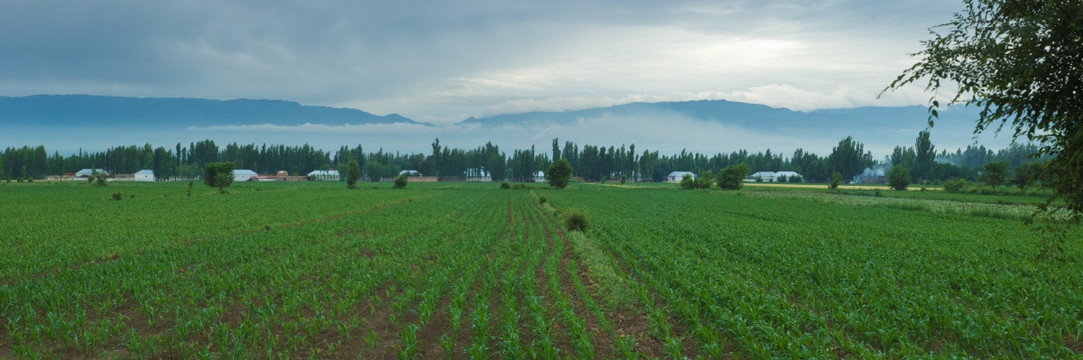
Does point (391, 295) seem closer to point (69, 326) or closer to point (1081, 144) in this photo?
point (69, 326)

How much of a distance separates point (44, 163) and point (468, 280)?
21789 centimetres

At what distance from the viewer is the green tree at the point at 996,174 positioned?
87688 millimetres

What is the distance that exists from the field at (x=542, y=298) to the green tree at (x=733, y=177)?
8705 cm

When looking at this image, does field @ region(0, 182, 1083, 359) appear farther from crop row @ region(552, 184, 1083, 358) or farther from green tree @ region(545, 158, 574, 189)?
green tree @ region(545, 158, 574, 189)

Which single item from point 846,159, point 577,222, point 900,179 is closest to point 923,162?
point 846,159

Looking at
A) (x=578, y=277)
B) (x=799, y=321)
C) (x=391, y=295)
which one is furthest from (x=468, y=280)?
(x=799, y=321)

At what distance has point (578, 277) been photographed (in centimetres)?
1636

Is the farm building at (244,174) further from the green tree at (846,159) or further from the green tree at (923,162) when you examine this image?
the green tree at (923,162)

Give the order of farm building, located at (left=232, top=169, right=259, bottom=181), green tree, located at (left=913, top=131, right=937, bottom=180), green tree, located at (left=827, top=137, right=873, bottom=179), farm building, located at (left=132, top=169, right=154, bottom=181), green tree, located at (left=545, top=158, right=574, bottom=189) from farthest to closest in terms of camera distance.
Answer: farm building, located at (left=232, top=169, right=259, bottom=181) → farm building, located at (left=132, top=169, right=154, bottom=181) → green tree, located at (left=827, top=137, right=873, bottom=179) → green tree, located at (left=913, top=131, right=937, bottom=180) → green tree, located at (left=545, top=158, right=574, bottom=189)

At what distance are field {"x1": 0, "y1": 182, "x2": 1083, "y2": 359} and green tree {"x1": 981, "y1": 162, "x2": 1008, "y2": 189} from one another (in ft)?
268

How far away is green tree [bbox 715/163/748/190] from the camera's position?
110m

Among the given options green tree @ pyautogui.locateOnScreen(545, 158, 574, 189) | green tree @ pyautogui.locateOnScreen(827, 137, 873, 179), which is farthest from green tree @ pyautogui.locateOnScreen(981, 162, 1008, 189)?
green tree @ pyautogui.locateOnScreen(827, 137, 873, 179)

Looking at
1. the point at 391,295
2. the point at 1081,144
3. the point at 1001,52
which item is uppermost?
the point at 1001,52

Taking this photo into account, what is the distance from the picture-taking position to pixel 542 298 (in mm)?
13336
